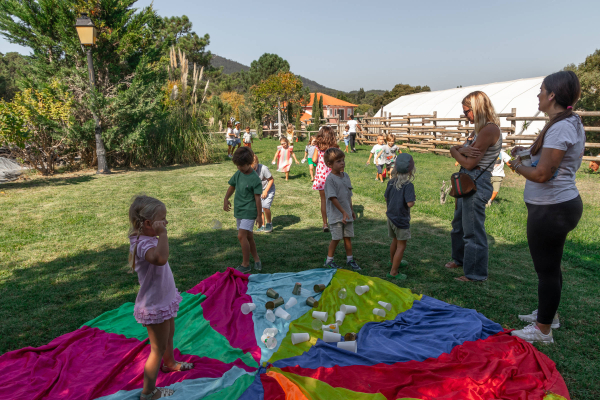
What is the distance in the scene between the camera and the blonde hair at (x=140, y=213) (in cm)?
247

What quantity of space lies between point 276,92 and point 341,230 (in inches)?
1186

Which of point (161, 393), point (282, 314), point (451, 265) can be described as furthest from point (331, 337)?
point (451, 265)

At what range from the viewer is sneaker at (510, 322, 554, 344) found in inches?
132

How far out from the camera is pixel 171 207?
8.95 m

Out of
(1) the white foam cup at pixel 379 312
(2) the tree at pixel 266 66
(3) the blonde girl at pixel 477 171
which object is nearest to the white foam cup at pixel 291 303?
(1) the white foam cup at pixel 379 312

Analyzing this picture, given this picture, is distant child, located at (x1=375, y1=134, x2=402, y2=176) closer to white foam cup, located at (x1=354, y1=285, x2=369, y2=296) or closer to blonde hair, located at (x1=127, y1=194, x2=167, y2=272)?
white foam cup, located at (x1=354, y1=285, x2=369, y2=296)

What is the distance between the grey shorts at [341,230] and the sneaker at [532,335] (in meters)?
2.27

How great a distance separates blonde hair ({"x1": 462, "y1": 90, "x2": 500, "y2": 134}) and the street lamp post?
12411mm

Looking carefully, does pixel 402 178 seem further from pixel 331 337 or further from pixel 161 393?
pixel 161 393

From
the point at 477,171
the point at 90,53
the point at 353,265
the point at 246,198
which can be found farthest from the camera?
the point at 90,53

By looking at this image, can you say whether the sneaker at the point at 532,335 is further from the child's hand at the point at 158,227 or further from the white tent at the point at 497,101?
the white tent at the point at 497,101

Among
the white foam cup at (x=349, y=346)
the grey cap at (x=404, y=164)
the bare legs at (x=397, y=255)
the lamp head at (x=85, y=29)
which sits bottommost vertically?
the white foam cup at (x=349, y=346)

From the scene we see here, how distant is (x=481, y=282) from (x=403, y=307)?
1.37 meters

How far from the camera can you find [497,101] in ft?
74.9
